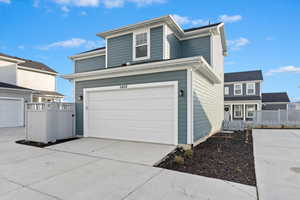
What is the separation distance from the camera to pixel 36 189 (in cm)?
284

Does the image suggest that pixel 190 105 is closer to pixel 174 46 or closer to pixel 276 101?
pixel 174 46

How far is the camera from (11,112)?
504 inches

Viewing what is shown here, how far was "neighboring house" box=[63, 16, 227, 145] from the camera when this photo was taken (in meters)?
5.57

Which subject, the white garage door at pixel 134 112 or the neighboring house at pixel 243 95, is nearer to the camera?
the white garage door at pixel 134 112

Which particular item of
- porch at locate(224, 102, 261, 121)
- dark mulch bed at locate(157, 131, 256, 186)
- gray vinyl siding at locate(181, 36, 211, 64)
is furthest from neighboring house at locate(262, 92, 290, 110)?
dark mulch bed at locate(157, 131, 256, 186)

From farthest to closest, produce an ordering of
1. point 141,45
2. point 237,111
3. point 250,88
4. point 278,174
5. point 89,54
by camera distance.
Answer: point 237,111 < point 250,88 < point 89,54 < point 141,45 < point 278,174

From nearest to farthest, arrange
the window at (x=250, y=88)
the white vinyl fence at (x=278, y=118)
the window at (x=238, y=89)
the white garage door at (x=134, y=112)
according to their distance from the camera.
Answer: the white garage door at (x=134, y=112) → the white vinyl fence at (x=278, y=118) → the window at (x=250, y=88) → the window at (x=238, y=89)

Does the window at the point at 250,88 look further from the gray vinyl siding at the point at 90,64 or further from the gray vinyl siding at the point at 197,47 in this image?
the gray vinyl siding at the point at 90,64

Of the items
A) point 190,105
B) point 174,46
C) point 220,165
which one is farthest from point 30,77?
point 220,165

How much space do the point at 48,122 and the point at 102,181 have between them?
15.7 ft

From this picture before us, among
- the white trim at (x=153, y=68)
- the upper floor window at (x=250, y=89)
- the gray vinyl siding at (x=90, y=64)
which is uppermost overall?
the gray vinyl siding at (x=90, y=64)

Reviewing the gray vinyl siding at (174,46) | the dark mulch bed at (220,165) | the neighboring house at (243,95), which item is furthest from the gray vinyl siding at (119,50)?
the neighboring house at (243,95)

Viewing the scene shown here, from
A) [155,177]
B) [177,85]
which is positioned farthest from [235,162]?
[177,85]

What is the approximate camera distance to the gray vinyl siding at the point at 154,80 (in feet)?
18.0
